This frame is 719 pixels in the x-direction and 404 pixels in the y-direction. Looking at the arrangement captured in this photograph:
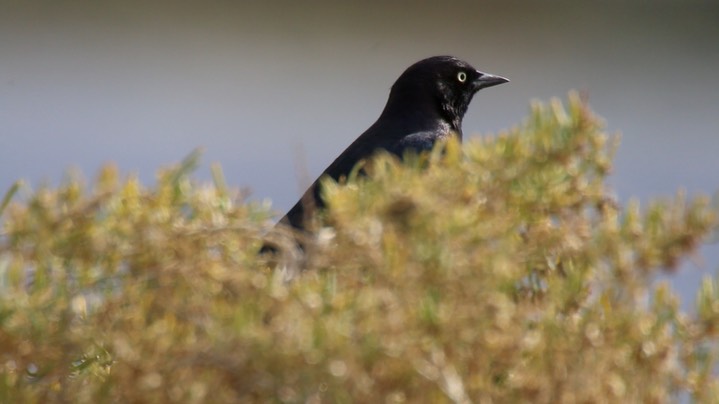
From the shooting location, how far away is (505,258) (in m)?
1.35

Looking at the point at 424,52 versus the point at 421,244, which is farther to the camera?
the point at 424,52

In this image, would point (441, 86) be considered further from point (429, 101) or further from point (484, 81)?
point (484, 81)

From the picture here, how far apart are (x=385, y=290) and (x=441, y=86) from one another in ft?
10.3

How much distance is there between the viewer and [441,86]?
172 inches

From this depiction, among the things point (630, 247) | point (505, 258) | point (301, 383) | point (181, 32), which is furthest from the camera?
point (181, 32)

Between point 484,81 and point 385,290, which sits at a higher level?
point 385,290

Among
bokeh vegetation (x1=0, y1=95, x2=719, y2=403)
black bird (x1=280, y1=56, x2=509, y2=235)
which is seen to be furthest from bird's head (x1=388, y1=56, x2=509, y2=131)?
bokeh vegetation (x1=0, y1=95, x2=719, y2=403)

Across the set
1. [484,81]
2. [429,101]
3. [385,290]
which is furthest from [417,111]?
[385,290]

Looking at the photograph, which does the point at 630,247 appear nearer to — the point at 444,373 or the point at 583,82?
the point at 444,373

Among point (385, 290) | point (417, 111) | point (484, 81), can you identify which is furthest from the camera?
point (484, 81)

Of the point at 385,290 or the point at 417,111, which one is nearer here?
the point at 385,290

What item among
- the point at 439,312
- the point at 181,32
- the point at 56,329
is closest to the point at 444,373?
the point at 439,312

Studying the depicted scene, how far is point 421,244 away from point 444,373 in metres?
0.14

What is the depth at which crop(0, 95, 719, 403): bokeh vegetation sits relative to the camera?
1.26 m
